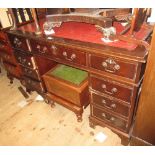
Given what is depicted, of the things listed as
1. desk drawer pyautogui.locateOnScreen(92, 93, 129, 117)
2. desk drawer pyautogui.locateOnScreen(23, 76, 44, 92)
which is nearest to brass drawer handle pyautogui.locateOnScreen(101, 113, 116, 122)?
desk drawer pyautogui.locateOnScreen(92, 93, 129, 117)

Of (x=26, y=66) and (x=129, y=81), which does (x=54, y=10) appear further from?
(x=129, y=81)

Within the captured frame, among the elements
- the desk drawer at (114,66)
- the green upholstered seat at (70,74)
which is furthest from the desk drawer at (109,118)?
the desk drawer at (114,66)

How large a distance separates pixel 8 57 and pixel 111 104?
5.67ft

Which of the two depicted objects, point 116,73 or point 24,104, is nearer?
point 116,73

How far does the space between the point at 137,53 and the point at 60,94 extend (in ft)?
3.90

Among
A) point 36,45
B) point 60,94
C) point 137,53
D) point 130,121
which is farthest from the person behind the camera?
point 60,94

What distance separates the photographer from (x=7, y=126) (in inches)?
81.6

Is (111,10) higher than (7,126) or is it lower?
higher

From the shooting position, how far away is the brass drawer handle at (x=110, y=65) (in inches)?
47.8

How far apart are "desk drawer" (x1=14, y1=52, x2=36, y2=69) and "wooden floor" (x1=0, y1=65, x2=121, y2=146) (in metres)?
0.65

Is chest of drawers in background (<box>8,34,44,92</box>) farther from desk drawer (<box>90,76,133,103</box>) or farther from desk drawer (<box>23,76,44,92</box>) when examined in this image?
desk drawer (<box>90,76,133,103</box>)

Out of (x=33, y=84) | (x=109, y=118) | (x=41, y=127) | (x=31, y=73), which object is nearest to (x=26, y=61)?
(x=31, y=73)

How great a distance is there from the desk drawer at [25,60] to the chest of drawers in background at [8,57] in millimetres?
209
